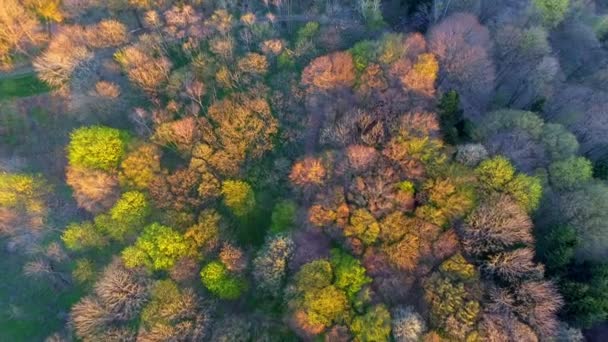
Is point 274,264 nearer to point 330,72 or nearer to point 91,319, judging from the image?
point 91,319

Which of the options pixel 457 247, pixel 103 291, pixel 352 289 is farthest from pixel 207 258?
pixel 457 247

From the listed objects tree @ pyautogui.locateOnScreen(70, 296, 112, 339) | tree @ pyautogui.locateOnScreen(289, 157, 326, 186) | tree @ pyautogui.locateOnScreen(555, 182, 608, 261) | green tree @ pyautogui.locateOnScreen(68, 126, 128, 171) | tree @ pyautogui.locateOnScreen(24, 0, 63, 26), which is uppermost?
tree @ pyautogui.locateOnScreen(24, 0, 63, 26)

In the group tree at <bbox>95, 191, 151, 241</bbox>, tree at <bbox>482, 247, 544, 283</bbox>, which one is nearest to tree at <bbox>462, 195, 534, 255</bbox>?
tree at <bbox>482, 247, 544, 283</bbox>

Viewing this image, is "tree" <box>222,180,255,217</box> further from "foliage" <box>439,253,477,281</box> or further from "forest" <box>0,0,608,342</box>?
"foliage" <box>439,253,477,281</box>

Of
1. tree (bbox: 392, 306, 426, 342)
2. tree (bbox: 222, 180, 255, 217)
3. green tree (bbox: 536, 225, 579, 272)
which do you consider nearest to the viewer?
tree (bbox: 392, 306, 426, 342)

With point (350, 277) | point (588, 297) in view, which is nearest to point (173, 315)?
point (350, 277)

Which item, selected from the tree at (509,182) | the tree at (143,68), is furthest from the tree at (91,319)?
the tree at (509,182)
